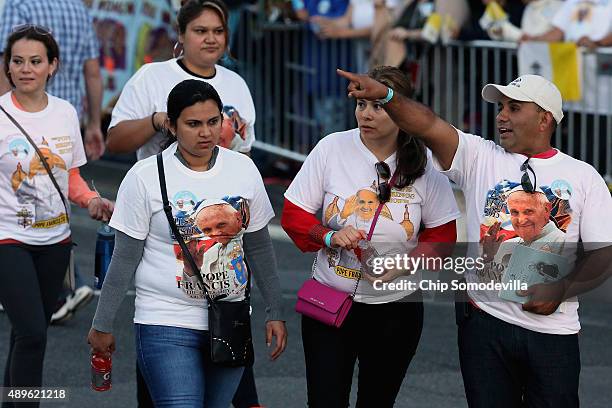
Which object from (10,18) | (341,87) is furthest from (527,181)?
(341,87)

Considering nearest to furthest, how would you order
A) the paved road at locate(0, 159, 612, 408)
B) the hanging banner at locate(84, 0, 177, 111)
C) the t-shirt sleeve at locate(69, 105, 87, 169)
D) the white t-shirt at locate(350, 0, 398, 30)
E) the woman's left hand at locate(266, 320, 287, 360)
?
the woman's left hand at locate(266, 320, 287, 360), the t-shirt sleeve at locate(69, 105, 87, 169), the paved road at locate(0, 159, 612, 408), the white t-shirt at locate(350, 0, 398, 30), the hanging banner at locate(84, 0, 177, 111)

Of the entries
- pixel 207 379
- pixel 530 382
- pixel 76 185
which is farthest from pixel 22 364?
pixel 530 382

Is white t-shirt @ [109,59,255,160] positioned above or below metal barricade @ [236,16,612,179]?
above

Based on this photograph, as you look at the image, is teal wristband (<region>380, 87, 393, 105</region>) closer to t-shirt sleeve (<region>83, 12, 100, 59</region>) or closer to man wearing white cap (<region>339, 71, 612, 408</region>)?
man wearing white cap (<region>339, 71, 612, 408</region>)

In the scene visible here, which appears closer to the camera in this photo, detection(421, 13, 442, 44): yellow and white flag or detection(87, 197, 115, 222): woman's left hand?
detection(87, 197, 115, 222): woman's left hand

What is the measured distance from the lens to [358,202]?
18.4ft

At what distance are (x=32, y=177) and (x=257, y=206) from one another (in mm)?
1362

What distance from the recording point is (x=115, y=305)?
5.39 m

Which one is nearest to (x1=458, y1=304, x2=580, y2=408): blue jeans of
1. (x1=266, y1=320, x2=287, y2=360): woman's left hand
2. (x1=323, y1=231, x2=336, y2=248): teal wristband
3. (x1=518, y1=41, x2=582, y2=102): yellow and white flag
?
(x1=323, y1=231, x2=336, y2=248): teal wristband

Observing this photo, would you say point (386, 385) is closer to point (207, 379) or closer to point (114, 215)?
point (207, 379)

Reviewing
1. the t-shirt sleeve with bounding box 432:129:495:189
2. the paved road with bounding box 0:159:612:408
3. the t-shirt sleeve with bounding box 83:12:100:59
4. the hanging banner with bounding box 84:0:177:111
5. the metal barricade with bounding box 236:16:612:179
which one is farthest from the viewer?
the hanging banner with bounding box 84:0:177:111

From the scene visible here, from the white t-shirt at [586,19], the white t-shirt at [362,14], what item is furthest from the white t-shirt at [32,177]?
the white t-shirt at [362,14]

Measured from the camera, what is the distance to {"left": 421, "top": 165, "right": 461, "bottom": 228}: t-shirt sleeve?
5703mm

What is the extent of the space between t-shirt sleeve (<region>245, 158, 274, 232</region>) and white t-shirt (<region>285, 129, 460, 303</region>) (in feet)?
0.49
